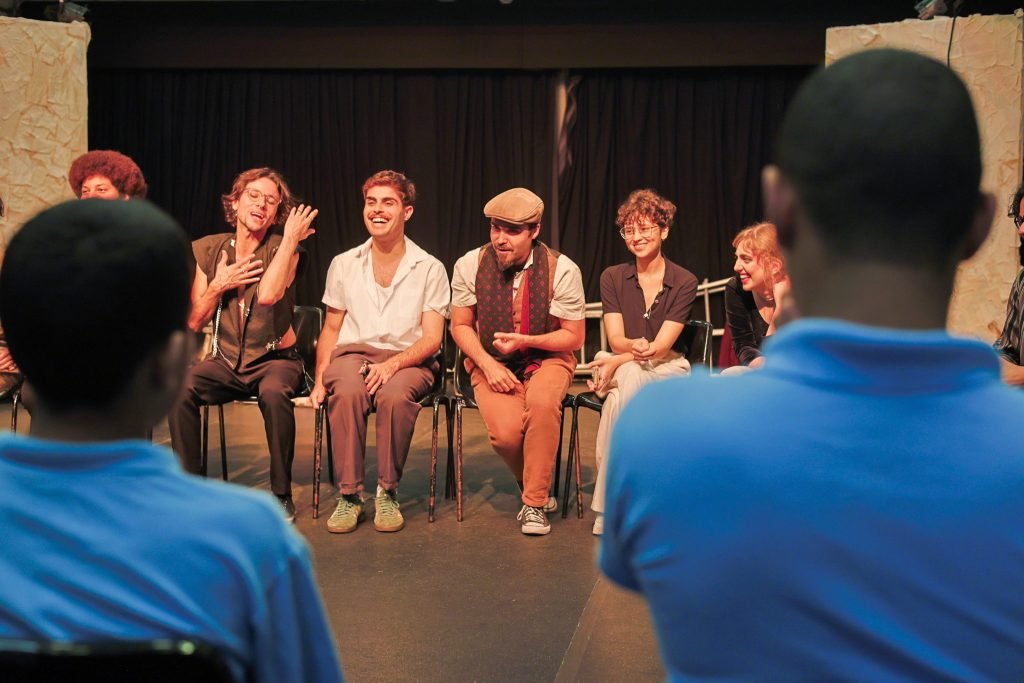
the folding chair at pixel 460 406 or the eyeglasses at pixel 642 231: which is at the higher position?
the eyeglasses at pixel 642 231

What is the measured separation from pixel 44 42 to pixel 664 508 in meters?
5.96

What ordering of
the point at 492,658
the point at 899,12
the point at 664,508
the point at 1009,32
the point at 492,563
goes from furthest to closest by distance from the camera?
1. the point at 899,12
2. the point at 1009,32
3. the point at 492,563
4. the point at 492,658
5. the point at 664,508

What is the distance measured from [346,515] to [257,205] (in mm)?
1283

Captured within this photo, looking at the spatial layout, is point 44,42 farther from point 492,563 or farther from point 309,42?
point 492,563

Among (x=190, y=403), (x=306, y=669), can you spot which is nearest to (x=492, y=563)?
(x=190, y=403)

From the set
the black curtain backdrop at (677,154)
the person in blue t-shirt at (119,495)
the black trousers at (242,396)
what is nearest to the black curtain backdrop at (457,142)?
the black curtain backdrop at (677,154)

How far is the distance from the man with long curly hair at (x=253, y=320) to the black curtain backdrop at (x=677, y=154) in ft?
12.0

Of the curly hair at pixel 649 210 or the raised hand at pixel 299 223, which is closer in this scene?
the raised hand at pixel 299 223

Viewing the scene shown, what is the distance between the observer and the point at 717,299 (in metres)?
7.67

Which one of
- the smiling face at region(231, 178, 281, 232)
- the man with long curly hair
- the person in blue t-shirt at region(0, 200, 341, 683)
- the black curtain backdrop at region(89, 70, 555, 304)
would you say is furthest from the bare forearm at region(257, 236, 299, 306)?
the black curtain backdrop at region(89, 70, 555, 304)

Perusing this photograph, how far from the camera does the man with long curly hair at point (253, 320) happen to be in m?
4.09

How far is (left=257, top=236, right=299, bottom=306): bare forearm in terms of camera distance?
4.18 metres

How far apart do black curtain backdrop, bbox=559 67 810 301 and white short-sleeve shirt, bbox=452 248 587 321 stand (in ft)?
11.1

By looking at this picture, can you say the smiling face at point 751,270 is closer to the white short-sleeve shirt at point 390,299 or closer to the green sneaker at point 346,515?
the white short-sleeve shirt at point 390,299
